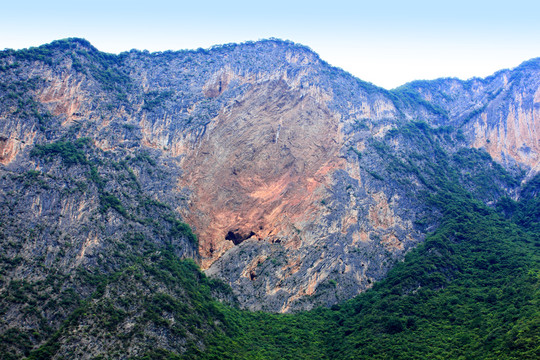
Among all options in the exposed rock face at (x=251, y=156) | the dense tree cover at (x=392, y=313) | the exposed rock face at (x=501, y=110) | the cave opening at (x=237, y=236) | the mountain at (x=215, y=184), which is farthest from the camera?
the exposed rock face at (x=501, y=110)

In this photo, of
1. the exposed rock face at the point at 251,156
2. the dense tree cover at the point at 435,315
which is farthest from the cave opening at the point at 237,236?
the dense tree cover at the point at 435,315

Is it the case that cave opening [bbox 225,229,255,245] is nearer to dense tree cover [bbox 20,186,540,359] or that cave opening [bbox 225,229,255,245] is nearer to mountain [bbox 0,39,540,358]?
mountain [bbox 0,39,540,358]

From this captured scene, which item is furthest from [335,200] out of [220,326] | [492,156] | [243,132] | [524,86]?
[524,86]

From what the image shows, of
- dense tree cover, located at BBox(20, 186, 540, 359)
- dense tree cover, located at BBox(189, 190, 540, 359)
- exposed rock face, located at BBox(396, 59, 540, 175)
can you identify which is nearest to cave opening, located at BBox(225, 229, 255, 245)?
dense tree cover, located at BBox(20, 186, 540, 359)

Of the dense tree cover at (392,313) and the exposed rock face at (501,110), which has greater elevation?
the exposed rock face at (501,110)

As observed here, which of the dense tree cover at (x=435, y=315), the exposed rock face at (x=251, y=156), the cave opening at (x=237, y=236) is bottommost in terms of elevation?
the dense tree cover at (x=435, y=315)

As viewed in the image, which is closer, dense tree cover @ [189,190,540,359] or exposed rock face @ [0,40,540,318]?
dense tree cover @ [189,190,540,359]

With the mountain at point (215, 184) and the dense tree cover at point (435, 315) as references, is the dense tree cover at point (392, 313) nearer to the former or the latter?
the dense tree cover at point (435, 315)
